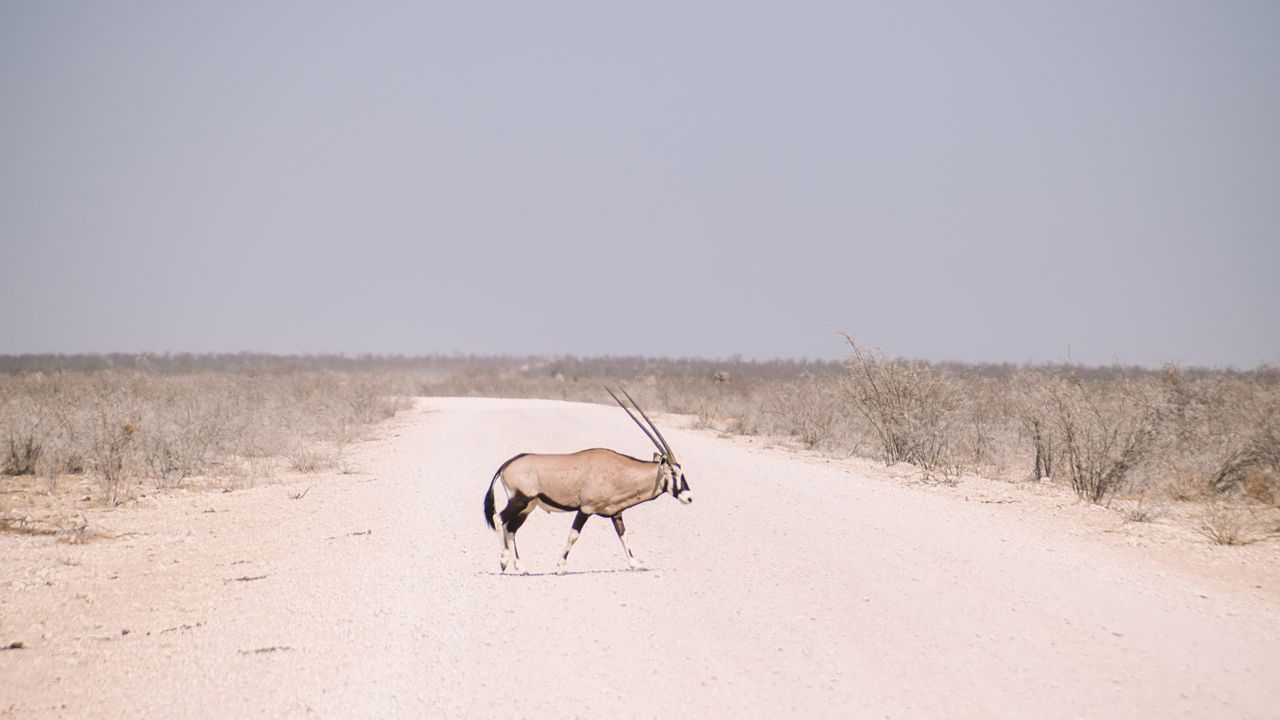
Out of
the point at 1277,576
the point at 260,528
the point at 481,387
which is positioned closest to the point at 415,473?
the point at 260,528

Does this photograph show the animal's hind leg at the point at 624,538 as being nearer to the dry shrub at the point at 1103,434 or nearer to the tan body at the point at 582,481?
the tan body at the point at 582,481

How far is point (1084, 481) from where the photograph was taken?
43.9 ft

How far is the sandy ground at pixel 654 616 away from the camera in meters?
5.33

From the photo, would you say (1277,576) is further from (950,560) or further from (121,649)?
(121,649)

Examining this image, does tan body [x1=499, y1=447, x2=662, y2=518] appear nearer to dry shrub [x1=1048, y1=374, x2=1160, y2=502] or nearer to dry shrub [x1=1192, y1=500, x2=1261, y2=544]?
dry shrub [x1=1192, y1=500, x2=1261, y2=544]

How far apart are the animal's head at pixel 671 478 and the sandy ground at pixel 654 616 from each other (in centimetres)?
87

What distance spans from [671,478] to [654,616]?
37.9 inches

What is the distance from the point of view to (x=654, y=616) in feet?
22.2

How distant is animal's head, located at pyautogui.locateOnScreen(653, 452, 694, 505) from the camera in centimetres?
678

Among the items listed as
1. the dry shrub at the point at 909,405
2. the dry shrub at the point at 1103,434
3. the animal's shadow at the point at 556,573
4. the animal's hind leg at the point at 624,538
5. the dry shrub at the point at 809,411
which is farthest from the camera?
the dry shrub at the point at 809,411

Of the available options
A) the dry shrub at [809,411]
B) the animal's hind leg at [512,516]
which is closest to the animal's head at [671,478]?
the animal's hind leg at [512,516]

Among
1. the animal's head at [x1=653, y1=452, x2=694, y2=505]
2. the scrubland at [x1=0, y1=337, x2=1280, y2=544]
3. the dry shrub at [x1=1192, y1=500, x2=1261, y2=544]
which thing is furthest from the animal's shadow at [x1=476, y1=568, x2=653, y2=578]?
the scrubland at [x1=0, y1=337, x2=1280, y2=544]

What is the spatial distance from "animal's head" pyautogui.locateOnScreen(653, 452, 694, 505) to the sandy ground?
87 cm

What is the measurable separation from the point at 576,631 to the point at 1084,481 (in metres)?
9.55
